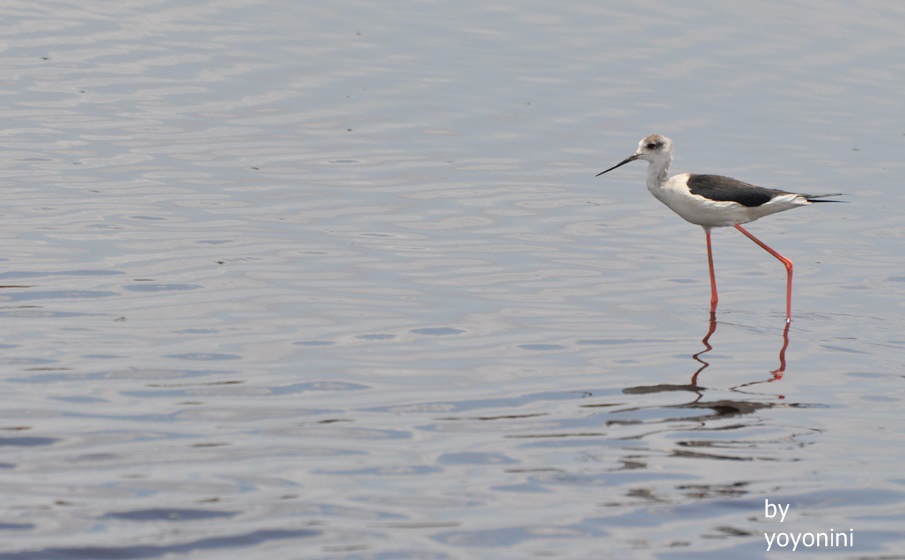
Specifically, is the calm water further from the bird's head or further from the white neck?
the bird's head

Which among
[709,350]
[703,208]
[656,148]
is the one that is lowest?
[709,350]

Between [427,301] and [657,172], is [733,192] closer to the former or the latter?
[657,172]

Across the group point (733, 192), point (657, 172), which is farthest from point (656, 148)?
point (733, 192)

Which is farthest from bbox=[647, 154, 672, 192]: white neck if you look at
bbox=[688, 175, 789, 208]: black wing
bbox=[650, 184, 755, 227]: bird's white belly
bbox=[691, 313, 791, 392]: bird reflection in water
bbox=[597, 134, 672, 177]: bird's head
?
bbox=[691, 313, 791, 392]: bird reflection in water

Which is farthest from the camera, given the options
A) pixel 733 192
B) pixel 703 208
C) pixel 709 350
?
pixel 703 208

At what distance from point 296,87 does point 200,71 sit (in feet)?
4.47

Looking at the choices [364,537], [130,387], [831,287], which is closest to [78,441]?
[130,387]

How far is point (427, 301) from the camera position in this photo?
36.6ft

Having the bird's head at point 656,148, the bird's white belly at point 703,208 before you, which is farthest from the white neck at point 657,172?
the bird's white belly at point 703,208

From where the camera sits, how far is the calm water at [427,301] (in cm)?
712

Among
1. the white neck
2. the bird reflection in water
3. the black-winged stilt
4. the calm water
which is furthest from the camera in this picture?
the white neck

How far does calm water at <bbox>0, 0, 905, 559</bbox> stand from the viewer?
23.4 ft

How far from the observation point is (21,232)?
12.1 metres

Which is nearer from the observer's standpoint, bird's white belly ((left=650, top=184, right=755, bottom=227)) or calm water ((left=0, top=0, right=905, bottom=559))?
calm water ((left=0, top=0, right=905, bottom=559))
